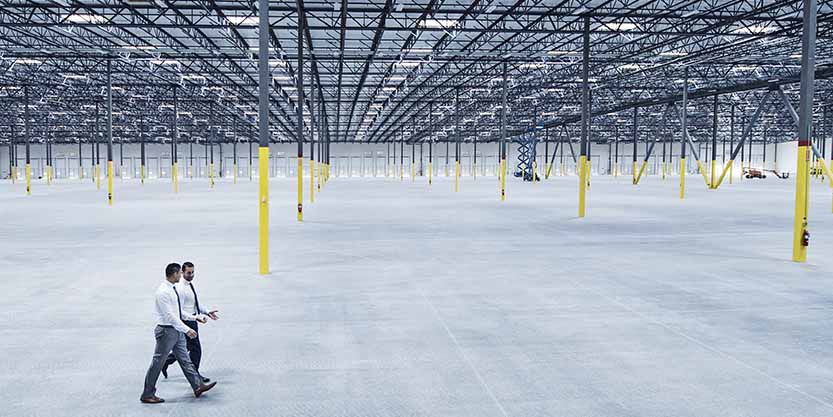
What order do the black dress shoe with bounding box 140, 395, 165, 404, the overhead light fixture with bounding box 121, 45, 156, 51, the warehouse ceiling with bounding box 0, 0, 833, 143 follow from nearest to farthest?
the black dress shoe with bounding box 140, 395, 165, 404 < the warehouse ceiling with bounding box 0, 0, 833, 143 < the overhead light fixture with bounding box 121, 45, 156, 51

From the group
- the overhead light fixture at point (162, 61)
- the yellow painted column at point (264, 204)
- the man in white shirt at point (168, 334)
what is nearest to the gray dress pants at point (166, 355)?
the man in white shirt at point (168, 334)

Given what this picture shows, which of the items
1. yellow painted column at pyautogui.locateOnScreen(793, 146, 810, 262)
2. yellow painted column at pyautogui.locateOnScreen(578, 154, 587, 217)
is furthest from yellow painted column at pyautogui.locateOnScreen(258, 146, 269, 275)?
yellow painted column at pyautogui.locateOnScreen(578, 154, 587, 217)

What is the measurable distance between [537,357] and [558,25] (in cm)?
2684

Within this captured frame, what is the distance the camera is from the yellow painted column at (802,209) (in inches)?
535

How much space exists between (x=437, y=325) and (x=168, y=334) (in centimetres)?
382

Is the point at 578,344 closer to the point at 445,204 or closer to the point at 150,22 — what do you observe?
the point at 445,204

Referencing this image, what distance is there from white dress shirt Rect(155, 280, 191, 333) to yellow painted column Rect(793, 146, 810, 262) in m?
13.3

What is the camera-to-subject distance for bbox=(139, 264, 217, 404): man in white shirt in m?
5.42

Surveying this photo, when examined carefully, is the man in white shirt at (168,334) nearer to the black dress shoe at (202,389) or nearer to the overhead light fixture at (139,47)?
the black dress shoe at (202,389)

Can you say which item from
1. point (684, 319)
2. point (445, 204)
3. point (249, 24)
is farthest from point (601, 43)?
point (684, 319)

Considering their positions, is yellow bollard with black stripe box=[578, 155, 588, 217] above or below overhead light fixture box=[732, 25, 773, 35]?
below

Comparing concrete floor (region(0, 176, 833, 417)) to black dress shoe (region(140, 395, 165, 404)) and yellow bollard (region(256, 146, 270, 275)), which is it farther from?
yellow bollard (region(256, 146, 270, 275))

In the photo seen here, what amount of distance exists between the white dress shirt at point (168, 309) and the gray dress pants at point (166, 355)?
97 millimetres

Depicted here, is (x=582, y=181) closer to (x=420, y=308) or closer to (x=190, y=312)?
(x=420, y=308)
